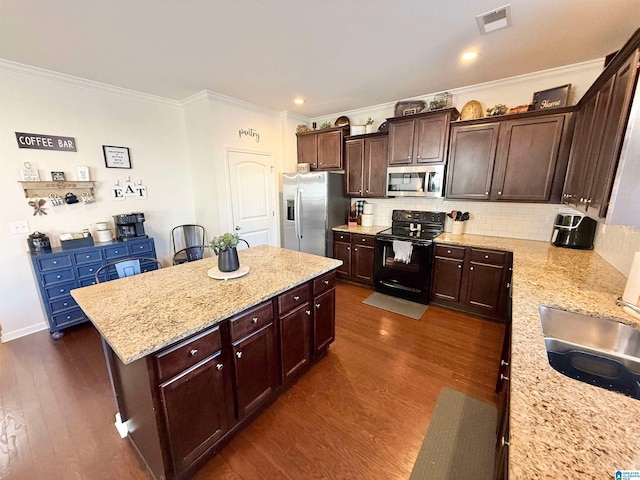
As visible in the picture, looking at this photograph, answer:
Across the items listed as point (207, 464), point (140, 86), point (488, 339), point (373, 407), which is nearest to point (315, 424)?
point (373, 407)

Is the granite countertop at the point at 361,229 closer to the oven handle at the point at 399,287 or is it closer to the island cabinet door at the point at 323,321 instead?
the oven handle at the point at 399,287

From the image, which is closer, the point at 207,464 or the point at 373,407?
the point at 207,464

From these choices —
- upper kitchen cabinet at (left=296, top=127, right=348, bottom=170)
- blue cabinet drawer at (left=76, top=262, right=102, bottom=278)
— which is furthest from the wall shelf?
upper kitchen cabinet at (left=296, top=127, right=348, bottom=170)

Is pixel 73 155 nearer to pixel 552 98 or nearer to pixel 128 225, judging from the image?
pixel 128 225

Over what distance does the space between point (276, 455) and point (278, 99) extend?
3.92m

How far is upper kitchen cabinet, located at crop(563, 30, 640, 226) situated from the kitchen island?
5.55ft

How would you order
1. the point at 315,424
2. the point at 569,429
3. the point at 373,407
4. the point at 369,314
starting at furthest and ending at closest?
the point at 369,314
the point at 373,407
the point at 315,424
the point at 569,429

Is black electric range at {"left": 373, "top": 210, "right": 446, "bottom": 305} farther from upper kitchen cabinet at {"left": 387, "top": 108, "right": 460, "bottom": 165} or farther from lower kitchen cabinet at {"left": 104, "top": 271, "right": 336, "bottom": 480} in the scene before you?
lower kitchen cabinet at {"left": 104, "top": 271, "right": 336, "bottom": 480}

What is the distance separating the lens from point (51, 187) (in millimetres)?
2879

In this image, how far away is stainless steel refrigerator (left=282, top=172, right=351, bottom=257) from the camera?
394cm

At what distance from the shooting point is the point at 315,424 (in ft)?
5.77

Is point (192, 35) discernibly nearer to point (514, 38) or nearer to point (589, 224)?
point (514, 38)

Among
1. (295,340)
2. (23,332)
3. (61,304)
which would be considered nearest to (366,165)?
(295,340)

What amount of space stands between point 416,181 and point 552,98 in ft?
5.02
